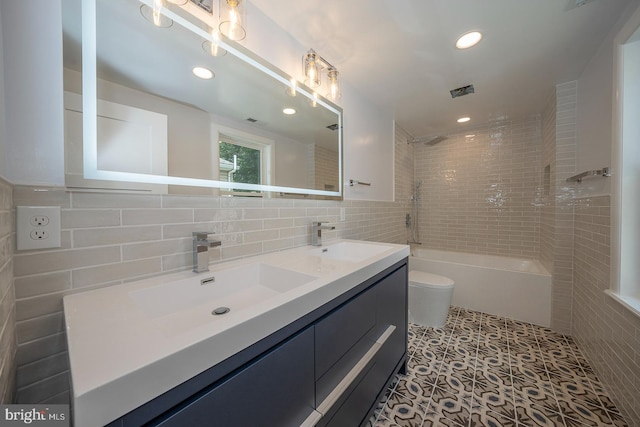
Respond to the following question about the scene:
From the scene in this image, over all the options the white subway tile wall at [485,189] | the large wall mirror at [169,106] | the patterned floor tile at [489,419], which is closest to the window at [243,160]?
the large wall mirror at [169,106]

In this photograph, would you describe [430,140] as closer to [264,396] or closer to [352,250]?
[352,250]

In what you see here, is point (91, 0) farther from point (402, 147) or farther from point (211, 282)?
point (402, 147)

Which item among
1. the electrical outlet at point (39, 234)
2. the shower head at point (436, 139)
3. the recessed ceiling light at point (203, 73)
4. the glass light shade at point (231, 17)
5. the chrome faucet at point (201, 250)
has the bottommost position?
the chrome faucet at point (201, 250)

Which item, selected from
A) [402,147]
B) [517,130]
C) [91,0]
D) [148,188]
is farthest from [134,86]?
[517,130]

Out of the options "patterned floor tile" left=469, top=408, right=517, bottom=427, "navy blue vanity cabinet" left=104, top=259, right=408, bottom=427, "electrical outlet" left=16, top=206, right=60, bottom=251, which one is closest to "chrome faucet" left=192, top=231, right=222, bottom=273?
"electrical outlet" left=16, top=206, right=60, bottom=251

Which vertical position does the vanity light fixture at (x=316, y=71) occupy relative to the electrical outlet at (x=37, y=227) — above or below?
above

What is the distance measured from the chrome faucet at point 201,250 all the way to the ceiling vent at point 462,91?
2.50 metres

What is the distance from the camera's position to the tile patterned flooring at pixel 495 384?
130 cm

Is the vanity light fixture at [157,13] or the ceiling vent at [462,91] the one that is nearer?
the vanity light fixture at [157,13]

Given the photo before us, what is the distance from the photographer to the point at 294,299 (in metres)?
0.70

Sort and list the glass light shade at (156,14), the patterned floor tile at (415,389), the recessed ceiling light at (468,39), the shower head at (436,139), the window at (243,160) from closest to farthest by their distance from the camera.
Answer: the glass light shade at (156,14) → the window at (243,160) → the patterned floor tile at (415,389) → the recessed ceiling light at (468,39) → the shower head at (436,139)

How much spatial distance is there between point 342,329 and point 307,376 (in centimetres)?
23

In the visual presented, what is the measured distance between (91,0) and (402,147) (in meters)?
3.15

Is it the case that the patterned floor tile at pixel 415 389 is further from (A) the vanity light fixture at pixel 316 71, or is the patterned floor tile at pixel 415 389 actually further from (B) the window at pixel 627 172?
(A) the vanity light fixture at pixel 316 71
